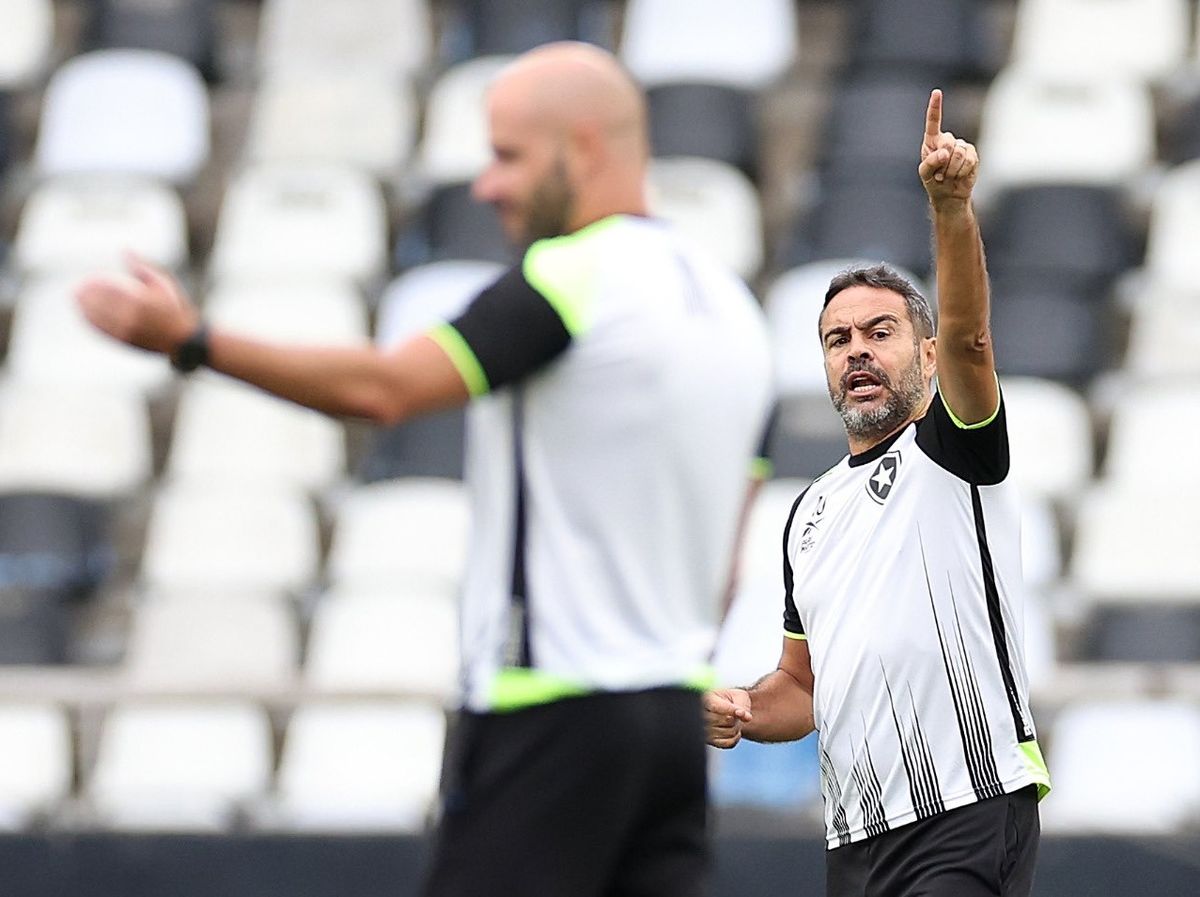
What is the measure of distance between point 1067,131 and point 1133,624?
9.37 feet

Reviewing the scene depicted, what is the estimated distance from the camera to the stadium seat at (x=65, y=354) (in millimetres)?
9047

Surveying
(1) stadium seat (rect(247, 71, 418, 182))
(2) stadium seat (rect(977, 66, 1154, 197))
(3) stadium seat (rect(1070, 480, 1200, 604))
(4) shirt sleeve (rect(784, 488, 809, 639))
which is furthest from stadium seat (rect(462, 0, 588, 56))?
(4) shirt sleeve (rect(784, 488, 809, 639))

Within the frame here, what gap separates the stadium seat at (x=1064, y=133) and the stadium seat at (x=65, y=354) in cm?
368

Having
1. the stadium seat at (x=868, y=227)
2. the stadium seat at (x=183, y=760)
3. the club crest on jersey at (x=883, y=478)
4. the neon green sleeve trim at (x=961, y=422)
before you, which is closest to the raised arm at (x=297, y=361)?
the neon green sleeve trim at (x=961, y=422)

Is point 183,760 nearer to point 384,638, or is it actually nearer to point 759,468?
point 384,638

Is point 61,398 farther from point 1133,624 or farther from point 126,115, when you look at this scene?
point 1133,624

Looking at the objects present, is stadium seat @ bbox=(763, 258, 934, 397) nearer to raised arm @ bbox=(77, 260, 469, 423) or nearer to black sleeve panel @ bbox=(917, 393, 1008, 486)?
black sleeve panel @ bbox=(917, 393, 1008, 486)

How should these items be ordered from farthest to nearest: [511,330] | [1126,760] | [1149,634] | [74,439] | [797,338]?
[797,338] → [74,439] → [1149,634] → [1126,760] → [511,330]

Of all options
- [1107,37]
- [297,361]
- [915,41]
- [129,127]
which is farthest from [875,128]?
[297,361]

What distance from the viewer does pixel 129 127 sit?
396 inches

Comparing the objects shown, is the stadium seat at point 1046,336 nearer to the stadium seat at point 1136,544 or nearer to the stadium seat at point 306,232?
the stadium seat at point 1136,544

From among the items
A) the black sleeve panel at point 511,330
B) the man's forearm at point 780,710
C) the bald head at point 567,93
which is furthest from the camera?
the man's forearm at point 780,710

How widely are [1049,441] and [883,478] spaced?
4.72 meters

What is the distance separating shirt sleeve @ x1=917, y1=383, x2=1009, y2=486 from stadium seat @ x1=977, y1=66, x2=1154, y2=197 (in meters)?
6.08
